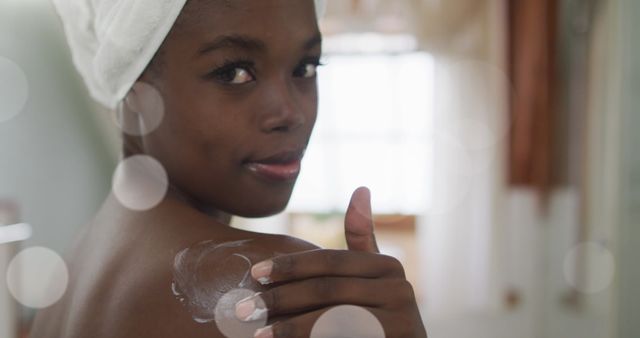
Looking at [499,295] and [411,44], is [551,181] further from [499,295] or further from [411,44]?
[411,44]

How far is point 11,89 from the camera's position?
2328 millimetres

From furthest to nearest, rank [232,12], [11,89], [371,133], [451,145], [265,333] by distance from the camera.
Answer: [371,133] → [451,145] → [11,89] → [232,12] → [265,333]

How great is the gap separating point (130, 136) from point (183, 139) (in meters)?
0.12

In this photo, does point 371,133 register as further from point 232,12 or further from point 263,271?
point 263,271

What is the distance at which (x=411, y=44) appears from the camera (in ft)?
10.5

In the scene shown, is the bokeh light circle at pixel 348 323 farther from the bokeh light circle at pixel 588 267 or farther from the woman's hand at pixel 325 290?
the bokeh light circle at pixel 588 267

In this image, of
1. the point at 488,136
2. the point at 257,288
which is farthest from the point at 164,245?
the point at 488,136

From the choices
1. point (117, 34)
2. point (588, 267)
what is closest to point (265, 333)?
point (117, 34)

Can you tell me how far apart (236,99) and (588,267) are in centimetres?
236

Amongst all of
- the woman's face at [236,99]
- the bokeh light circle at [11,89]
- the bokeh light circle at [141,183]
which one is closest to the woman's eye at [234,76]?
the woman's face at [236,99]

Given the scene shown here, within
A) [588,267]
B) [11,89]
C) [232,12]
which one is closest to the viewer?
[232,12]

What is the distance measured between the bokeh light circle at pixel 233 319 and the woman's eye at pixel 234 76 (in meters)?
0.23

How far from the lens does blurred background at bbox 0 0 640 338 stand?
8.13 ft

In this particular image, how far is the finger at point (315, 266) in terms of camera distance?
1.71 feet
